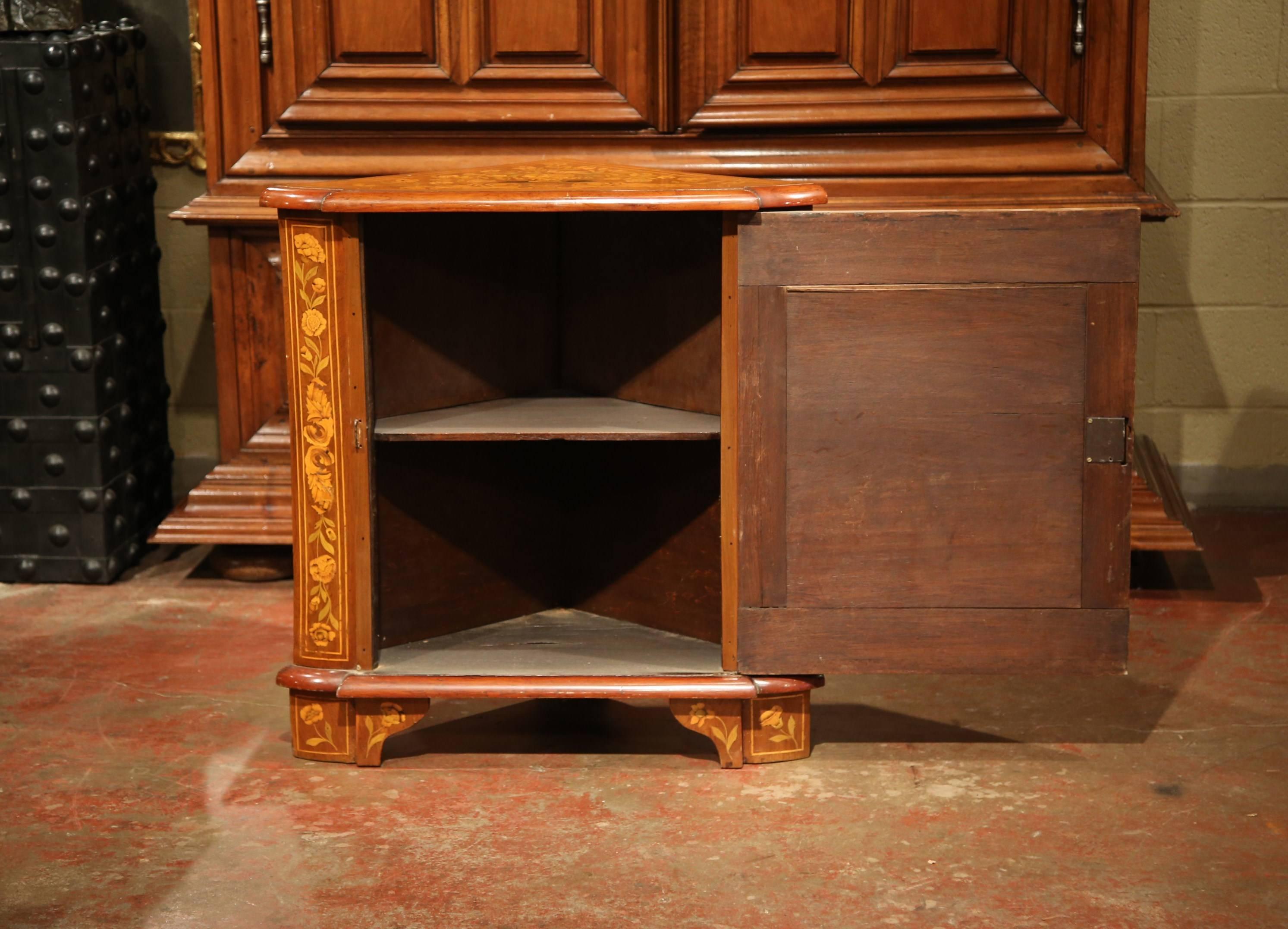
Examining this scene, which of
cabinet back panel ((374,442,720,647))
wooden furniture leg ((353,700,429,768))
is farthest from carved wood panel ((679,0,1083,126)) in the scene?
wooden furniture leg ((353,700,429,768))

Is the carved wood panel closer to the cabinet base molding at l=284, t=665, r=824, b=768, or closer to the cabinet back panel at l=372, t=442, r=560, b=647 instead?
the cabinet back panel at l=372, t=442, r=560, b=647

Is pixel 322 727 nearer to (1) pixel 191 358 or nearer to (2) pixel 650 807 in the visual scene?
(2) pixel 650 807

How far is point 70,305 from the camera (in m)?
3.34

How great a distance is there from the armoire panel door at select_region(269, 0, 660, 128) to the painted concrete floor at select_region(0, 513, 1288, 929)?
1.13 m

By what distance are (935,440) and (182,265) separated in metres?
2.33

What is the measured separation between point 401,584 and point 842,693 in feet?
2.63

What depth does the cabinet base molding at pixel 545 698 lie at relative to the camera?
7.78ft

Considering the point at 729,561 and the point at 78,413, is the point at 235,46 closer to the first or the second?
the point at 78,413

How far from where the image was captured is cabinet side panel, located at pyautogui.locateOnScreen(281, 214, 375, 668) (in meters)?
2.33

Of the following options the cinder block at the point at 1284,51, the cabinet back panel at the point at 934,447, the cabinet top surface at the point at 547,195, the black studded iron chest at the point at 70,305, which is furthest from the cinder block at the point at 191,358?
the cinder block at the point at 1284,51

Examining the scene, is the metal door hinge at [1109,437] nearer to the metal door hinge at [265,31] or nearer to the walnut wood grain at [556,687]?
the walnut wood grain at [556,687]

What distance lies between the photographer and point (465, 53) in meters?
3.18

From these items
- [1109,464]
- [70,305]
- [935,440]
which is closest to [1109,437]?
[1109,464]

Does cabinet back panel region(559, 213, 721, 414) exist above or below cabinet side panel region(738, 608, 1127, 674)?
above
